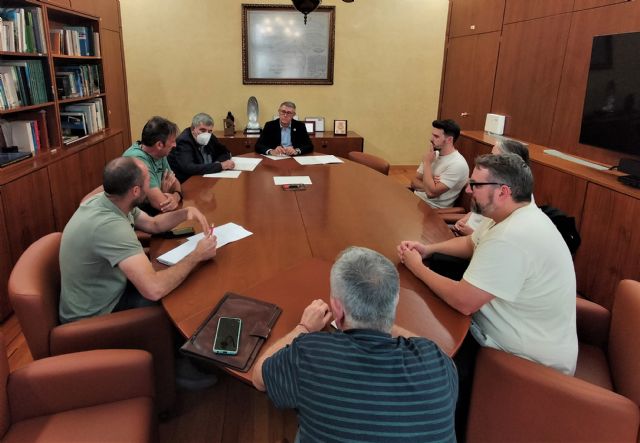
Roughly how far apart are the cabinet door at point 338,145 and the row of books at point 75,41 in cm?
270

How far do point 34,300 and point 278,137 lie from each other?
3176 mm

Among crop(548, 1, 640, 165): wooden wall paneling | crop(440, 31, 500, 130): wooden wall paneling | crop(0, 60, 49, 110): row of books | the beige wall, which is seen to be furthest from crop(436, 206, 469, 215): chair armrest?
the beige wall

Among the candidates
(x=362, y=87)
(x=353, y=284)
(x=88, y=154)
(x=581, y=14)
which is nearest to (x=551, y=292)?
(x=353, y=284)

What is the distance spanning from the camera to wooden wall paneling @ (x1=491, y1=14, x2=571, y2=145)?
13.2ft

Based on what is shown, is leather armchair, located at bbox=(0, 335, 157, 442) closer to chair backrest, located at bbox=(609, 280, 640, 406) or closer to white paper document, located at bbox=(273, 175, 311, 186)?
chair backrest, located at bbox=(609, 280, 640, 406)

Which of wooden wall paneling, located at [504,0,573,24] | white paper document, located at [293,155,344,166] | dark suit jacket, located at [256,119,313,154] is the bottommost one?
white paper document, located at [293,155,344,166]

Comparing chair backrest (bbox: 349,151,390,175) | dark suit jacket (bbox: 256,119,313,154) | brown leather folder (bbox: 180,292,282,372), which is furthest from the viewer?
dark suit jacket (bbox: 256,119,313,154)

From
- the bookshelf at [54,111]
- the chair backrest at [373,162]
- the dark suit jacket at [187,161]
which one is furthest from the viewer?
the chair backrest at [373,162]

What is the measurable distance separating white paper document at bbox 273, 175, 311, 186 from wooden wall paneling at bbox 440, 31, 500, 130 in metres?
2.89

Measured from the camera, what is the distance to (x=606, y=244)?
2879 millimetres

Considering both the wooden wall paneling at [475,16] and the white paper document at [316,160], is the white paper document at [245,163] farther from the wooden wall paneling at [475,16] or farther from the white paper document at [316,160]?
the wooden wall paneling at [475,16]

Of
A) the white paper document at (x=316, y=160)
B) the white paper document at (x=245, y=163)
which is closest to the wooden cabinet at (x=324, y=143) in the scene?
the white paper document at (x=316, y=160)

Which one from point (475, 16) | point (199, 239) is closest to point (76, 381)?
point (199, 239)

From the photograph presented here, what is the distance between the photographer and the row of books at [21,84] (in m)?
3.14
